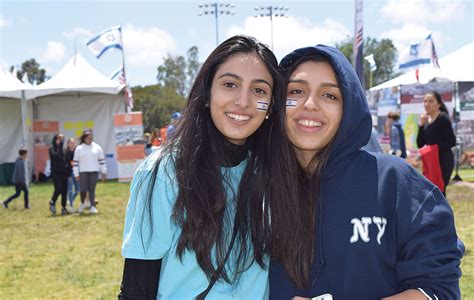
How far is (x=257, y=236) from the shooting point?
6.49ft

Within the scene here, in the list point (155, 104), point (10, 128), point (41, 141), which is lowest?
point (41, 141)

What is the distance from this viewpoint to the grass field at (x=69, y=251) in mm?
6066

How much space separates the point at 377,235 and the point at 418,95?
17999 millimetres

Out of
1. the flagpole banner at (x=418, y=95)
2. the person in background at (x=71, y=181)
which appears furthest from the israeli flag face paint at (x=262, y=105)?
the flagpole banner at (x=418, y=95)

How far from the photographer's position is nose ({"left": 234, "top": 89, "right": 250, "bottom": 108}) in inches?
80.3

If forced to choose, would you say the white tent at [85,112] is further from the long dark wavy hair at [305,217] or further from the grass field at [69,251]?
the long dark wavy hair at [305,217]

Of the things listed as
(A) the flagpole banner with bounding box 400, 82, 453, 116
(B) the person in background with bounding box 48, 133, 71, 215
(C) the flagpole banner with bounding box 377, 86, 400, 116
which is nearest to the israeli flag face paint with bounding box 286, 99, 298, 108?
(B) the person in background with bounding box 48, 133, 71, 215

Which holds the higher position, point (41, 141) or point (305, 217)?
point (41, 141)

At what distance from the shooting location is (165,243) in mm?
1872

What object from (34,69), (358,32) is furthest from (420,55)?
(34,69)

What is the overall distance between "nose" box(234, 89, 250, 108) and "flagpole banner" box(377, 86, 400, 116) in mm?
17947

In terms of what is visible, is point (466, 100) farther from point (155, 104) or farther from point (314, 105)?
point (155, 104)

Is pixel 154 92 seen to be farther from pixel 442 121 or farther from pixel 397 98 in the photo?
pixel 442 121

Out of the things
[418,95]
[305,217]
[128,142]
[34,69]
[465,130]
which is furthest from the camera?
[34,69]
